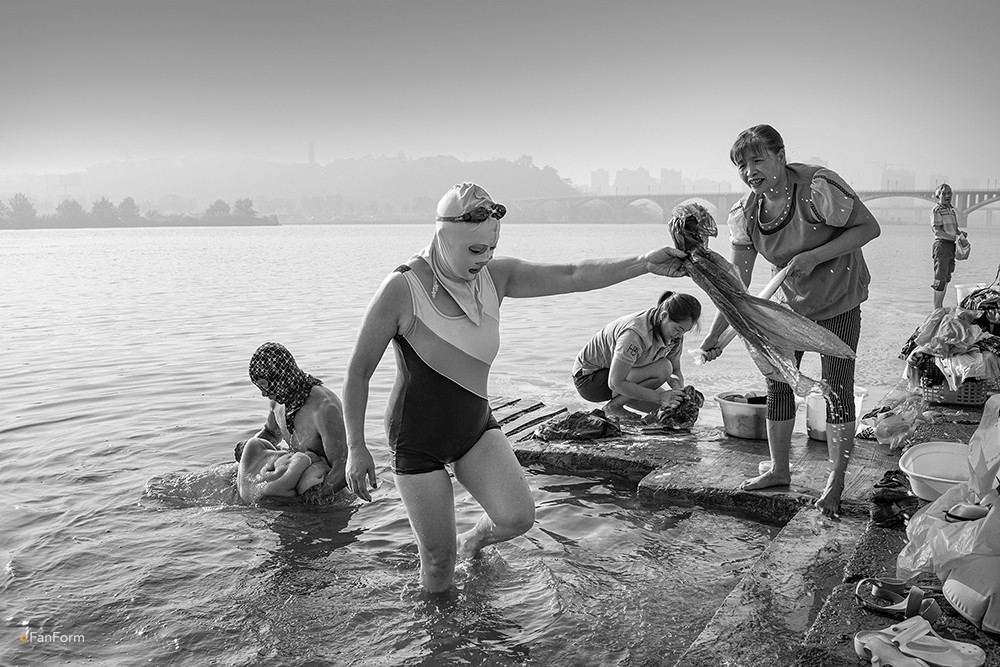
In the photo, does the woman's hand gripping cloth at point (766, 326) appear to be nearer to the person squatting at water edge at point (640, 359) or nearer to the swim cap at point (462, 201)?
the swim cap at point (462, 201)

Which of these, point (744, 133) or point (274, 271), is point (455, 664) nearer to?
point (744, 133)

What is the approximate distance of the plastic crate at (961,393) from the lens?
6789 millimetres

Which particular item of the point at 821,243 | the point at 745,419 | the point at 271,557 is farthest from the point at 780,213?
the point at 271,557

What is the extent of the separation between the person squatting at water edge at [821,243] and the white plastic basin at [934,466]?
40cm

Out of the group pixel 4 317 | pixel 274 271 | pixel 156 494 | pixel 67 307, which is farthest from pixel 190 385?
pixel 274 271

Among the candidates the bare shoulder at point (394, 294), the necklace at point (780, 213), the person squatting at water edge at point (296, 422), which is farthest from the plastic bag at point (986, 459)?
the person squatting at water edge at point (296, 422)

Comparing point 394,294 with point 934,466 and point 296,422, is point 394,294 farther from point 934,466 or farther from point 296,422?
point 934,466

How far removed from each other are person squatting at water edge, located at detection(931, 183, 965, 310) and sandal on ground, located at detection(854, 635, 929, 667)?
12.9 m

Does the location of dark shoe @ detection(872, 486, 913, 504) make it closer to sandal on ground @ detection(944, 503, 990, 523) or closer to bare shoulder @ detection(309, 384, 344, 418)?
sandal on ground @ detection(944, 503, 990, 523)

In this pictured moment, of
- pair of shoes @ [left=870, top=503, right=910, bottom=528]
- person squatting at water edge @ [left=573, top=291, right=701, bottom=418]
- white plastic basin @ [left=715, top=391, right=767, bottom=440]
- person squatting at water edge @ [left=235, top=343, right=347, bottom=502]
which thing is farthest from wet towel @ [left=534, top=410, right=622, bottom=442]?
pair of shoes @ [left=870, top=503, right=910, bottom=528]

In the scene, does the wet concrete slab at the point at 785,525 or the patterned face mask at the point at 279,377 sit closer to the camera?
the wet concrete slab at the point at 785,525

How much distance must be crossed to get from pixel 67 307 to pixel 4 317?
2137 mm

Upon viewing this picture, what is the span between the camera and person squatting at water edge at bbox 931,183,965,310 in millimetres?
13820

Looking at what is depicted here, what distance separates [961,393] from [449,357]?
5.10m
